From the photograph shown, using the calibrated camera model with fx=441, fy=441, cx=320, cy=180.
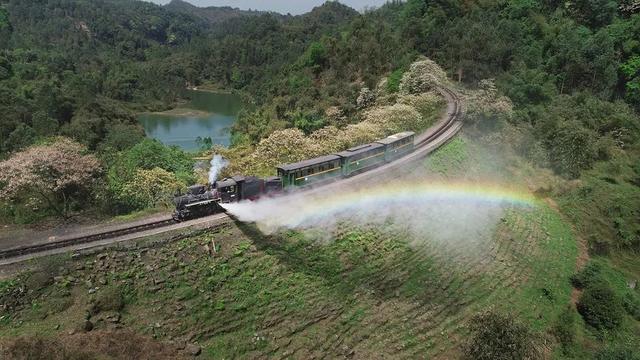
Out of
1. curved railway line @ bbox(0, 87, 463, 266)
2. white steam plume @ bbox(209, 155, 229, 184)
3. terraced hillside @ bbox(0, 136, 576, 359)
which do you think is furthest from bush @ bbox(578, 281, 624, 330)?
→ white steam plume @ bbox(209, 155, 229, 184)

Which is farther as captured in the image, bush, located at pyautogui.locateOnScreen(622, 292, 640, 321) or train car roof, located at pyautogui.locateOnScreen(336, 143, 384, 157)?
train car roof, located at pyautogui.locateOnScreen(336, 143, 384, 157)

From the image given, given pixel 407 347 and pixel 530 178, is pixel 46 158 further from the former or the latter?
pixel 530 178

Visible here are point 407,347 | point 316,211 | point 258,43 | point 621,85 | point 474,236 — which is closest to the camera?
point 407,347

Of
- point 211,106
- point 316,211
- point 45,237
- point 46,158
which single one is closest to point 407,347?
point 316,211

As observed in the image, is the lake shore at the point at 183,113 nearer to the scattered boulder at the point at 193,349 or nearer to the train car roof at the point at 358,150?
the train car roof at the point at 358,150

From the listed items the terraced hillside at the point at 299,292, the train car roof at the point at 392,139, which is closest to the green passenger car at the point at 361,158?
the train car roof at the point at 392,139

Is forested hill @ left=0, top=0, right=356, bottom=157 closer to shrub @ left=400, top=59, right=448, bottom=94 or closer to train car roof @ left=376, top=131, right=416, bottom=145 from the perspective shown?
train car roof @ left=376, top=131, right=416, bottom=145
